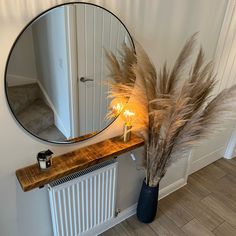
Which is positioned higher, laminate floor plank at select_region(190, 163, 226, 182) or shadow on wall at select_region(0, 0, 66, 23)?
shadow on wall at select_region(0, 0, 66, 23)

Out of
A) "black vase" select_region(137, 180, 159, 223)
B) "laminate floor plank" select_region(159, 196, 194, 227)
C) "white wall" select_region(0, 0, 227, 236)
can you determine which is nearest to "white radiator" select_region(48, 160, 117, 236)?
"white wall" select_region(0, 0, 227, 236)

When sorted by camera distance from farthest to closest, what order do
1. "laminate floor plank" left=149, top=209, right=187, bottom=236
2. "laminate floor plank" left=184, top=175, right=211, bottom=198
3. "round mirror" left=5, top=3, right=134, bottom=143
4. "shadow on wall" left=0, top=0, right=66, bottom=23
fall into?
"laminate floor plank" left=184, top=175, right=211, bottom=198
"laminate floor plank" left=149, top=209, right=187, bottom=236
"round mirror" left=5, top=3, right=134, bottom=143
"shadow on wall" left=0, top=0, right=66, bottom=23

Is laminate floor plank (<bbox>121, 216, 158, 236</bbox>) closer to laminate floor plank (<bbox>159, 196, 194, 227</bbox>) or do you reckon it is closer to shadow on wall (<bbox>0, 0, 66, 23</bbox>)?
laminate floor plank (<bbox>159, 196, 194, 227</bbox>)

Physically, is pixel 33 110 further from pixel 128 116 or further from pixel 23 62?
pixel 128 116

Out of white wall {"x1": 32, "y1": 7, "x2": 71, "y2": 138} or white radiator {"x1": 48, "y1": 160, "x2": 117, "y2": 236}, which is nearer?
white wall {"x1": 32, "y1": 7, "x2": 71, "y2": 138}

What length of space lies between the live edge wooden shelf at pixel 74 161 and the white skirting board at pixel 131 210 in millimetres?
780

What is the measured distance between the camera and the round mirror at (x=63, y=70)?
109 centimetres

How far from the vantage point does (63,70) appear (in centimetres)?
123

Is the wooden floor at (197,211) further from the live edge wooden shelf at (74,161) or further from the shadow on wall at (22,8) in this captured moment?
the shadow on wall at (22,8)

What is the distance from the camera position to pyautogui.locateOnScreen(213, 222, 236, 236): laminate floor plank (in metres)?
1.97

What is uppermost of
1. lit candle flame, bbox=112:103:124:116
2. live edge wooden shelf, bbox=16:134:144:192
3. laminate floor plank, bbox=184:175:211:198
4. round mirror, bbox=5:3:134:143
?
round mirror, bbox=5:3:134:143

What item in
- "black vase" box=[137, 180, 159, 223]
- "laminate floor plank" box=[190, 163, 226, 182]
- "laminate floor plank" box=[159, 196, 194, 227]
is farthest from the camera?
"laminate floor plank" box=[190, 163, 226, 182]

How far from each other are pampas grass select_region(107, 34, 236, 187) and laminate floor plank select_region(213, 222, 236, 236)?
983mm

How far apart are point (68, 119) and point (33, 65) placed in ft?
1.18
